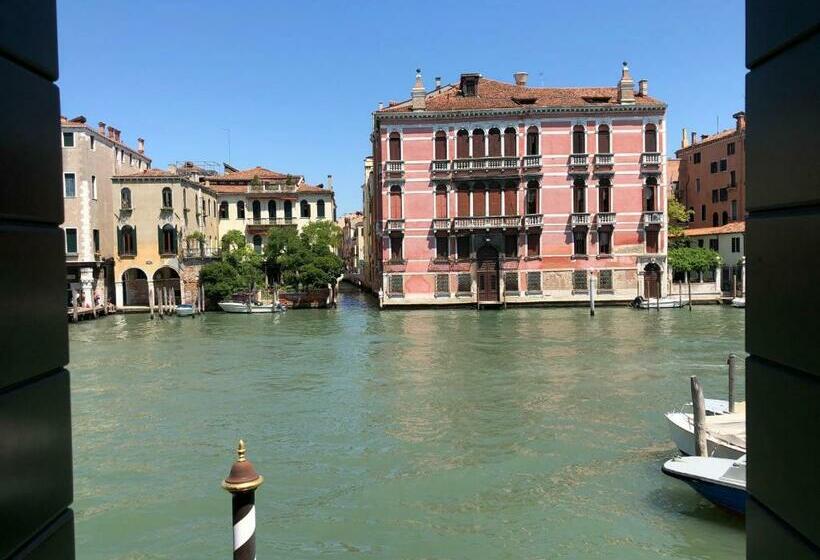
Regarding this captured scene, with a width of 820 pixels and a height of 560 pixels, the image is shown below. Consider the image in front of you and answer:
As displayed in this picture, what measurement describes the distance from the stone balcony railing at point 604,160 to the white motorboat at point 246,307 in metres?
16.1

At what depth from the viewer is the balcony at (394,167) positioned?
31.9 metres

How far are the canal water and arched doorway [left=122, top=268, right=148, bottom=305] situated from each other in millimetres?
16554

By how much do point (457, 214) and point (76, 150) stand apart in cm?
1707

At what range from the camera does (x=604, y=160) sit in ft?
104

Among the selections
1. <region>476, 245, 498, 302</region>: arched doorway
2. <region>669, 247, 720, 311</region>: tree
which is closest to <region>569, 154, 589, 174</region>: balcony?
<region>476, 245, 498, 302</region>: arched doorway

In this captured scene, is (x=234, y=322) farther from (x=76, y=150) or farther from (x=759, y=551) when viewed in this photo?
(x=759, y=551)

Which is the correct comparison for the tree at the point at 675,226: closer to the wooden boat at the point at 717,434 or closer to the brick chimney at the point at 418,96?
the brick chimney at the point at 418,96

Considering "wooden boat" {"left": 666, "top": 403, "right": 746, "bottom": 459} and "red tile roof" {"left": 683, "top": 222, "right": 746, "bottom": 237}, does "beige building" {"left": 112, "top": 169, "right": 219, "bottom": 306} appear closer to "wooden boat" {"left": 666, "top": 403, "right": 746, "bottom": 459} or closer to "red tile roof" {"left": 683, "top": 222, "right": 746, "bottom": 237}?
"red tile roof" {"left": 683, "top": 222, "right": 746, "bottom": 237}

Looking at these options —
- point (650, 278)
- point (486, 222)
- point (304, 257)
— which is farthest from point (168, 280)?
point (650, 278)

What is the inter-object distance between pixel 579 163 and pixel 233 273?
56.5 ft

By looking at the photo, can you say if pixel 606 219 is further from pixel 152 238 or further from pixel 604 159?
pixel 152 238

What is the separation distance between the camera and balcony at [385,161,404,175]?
31.9 m

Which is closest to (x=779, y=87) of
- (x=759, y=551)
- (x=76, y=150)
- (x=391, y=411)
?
(x=759, y=551)

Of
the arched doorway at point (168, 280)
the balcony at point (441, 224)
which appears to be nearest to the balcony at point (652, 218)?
the balcony at point (441, 224)
